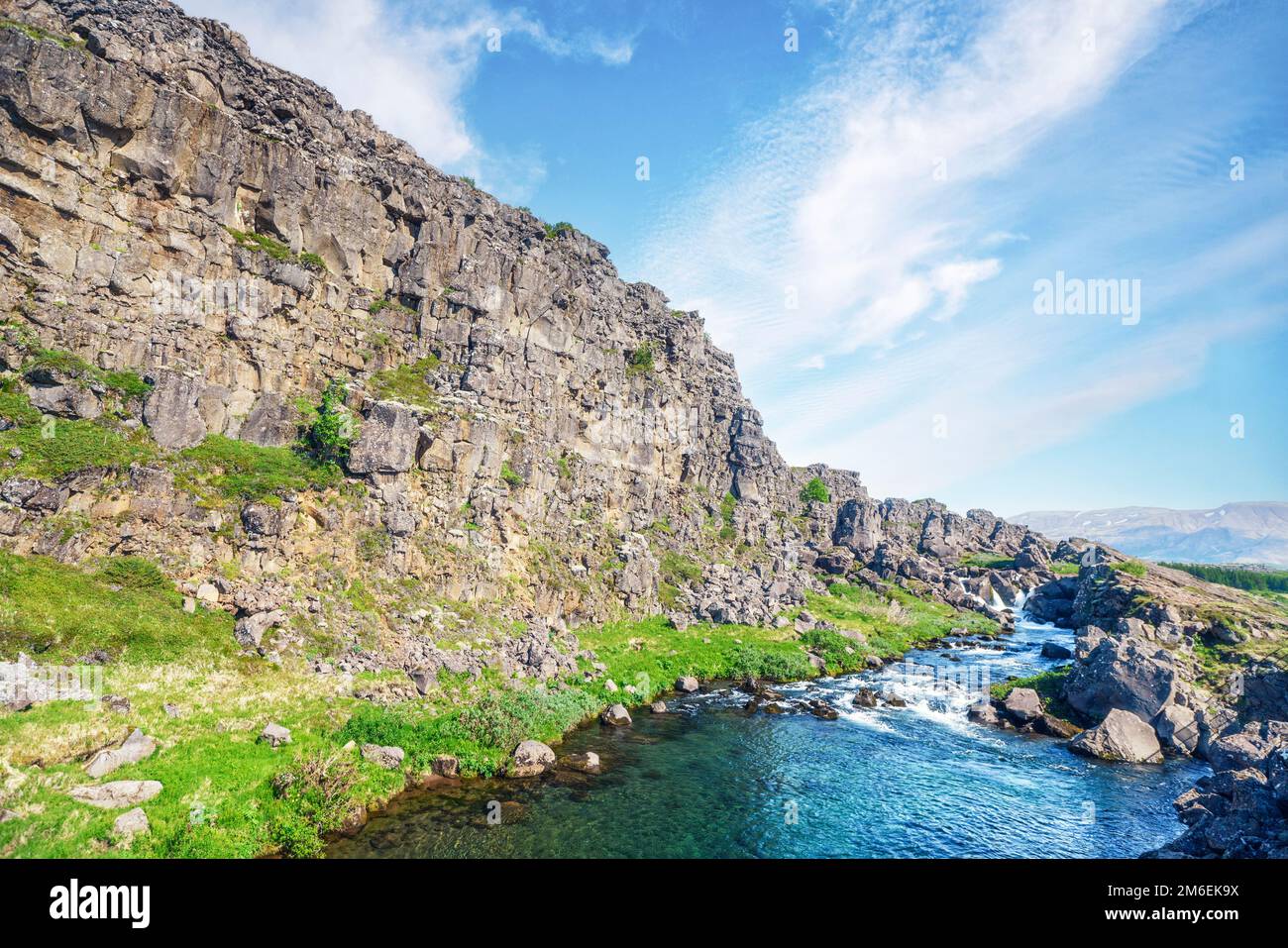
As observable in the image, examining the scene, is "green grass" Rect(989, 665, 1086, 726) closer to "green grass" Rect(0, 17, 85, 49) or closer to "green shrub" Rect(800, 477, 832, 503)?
"green shrub" Rect(800, 477, 832, 503)

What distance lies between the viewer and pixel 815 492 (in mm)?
144250

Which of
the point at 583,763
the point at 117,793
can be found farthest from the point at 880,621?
the point at 117,793

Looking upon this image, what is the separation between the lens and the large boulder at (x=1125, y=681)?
39844 millimetres

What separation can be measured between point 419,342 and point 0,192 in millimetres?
31620

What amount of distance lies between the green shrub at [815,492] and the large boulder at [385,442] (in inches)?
4442

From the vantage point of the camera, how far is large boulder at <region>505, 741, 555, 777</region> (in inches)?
1209

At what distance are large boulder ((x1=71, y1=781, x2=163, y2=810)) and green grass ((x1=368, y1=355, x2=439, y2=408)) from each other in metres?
40.0

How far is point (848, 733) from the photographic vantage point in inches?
1635

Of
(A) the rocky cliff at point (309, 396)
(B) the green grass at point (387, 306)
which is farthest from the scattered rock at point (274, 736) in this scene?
(B) the green grass at point (387, 306)

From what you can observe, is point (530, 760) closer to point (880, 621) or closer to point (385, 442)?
point (385, 442)

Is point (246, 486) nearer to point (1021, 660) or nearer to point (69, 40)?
point (69, 40)

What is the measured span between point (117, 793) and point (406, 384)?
44.0m

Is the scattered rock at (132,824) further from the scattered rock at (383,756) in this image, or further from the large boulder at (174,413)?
the large boulder at (174,413)
